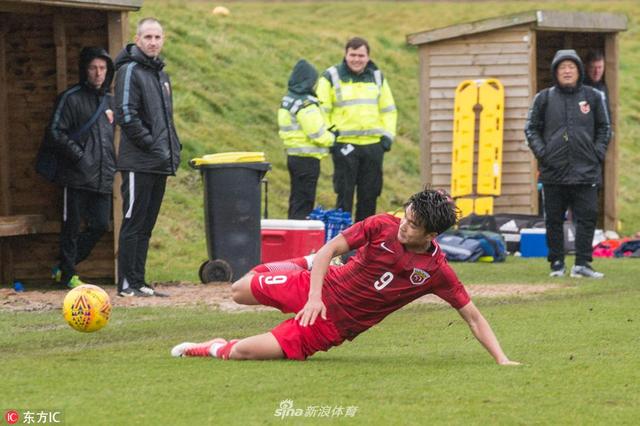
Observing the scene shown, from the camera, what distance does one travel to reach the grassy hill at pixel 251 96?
20.5m

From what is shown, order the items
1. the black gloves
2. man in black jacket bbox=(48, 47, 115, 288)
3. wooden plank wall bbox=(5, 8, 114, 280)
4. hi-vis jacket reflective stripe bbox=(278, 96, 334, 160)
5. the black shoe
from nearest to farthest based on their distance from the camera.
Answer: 1. the black shoe
2. man in black jacket bbox=(48, 47, 115, 288)
3. wooden plank wall bbox=(5, 8, 114, 280)
4. hi-vis jacket reflective stripe bbox=(278, 96, 334, 160)
5. the black gloves

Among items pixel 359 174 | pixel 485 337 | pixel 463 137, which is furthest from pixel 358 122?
pixel 485 337

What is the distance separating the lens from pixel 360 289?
862cm

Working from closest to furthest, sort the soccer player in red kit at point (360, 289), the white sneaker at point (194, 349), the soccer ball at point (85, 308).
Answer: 1. the soccer player in red kit at point (360, 289)
2. the white sneaker at point (194, 349)
3. the soccer ball at point (85, 308)

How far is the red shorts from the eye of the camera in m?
8.57

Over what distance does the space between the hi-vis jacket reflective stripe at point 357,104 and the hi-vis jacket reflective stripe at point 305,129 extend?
0.25 meters

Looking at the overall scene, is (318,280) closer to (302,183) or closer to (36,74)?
(36,74)

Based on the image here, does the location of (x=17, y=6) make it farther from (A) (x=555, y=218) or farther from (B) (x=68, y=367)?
(B) (x=68, y=367)

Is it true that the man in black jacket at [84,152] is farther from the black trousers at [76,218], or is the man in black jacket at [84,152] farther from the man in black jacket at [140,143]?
the man in black jacket at [140,143]

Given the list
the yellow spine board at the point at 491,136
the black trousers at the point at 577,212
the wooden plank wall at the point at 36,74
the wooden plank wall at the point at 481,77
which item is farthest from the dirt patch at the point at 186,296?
the wooden plank wall at the point at 481,77

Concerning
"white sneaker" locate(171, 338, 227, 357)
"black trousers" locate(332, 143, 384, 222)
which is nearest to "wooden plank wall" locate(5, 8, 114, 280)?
"black trousers" locate(332, 143, 384, 222)

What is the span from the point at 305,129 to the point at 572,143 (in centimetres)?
318

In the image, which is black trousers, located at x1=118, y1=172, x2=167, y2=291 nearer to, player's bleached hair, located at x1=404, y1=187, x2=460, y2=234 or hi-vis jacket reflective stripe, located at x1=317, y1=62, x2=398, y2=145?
hi-vis jacket reflective stripe, located at x1=317, y1=62, x2=398, y2=145

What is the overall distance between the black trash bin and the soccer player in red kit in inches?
214
